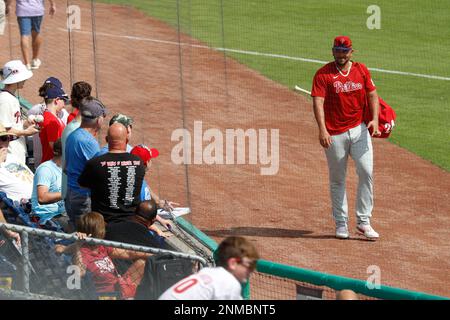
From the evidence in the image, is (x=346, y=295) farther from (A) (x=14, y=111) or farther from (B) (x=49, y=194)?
(A) (x=14, y=111)

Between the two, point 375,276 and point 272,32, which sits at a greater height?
point 272,32

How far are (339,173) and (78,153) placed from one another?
3.13m

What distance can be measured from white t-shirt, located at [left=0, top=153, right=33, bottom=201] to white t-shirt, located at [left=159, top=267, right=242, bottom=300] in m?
4.12

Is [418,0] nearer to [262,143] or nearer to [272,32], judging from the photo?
[272,32]

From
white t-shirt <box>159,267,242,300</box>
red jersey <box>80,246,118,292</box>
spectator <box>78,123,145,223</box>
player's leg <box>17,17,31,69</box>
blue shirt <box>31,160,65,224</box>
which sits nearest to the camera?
white t-shirt <box>159,267,242,300</box>

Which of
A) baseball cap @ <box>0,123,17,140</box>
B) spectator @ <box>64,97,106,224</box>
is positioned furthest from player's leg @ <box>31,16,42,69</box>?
spectator @ <box>64,97,106,224</box>

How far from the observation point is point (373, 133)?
10234 mm

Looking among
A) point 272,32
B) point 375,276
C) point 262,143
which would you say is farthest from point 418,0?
point 375,276

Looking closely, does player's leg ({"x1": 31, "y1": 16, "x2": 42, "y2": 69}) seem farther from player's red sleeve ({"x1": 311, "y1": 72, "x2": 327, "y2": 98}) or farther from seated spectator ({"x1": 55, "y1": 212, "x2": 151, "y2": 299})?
seated spectator ({"x1": 55, "y1": 212, "x2": 151, "y2": 299})

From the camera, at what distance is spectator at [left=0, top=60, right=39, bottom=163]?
32.9 ft

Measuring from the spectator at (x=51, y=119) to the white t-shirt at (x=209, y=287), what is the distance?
4774 millimetres

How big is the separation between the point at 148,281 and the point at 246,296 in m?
0.73

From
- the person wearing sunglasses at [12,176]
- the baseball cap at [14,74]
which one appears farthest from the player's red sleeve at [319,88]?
the baseball cap at [14,74]

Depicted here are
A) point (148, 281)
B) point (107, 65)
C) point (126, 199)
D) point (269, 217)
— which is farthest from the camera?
point (107, 65)
